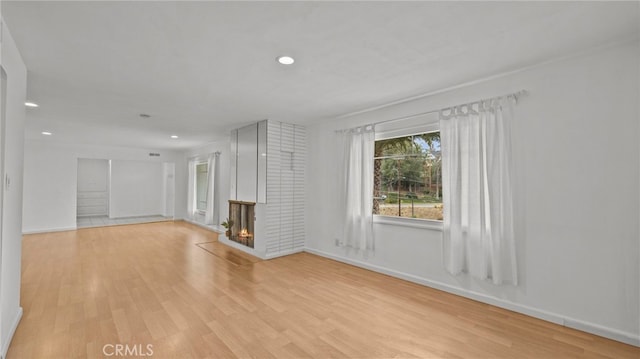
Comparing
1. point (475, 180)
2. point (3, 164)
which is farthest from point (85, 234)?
point (475, 180)

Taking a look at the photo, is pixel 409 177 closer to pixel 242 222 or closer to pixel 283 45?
pixel 283 45

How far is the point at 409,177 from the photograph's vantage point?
12.8 ft

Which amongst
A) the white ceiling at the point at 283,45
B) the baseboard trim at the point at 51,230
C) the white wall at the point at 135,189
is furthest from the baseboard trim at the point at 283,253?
the white wall at the point at 135,189

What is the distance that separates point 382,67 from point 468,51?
0.73 m

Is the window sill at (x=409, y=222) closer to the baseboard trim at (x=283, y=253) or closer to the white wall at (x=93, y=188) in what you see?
the baseboard trim at (x=283, y=253)

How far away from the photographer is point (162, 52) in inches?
91.9

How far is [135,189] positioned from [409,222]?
9798 millimetres

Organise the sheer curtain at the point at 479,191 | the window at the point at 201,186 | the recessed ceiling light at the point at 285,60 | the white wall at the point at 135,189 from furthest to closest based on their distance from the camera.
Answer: the white wall at the point at 135,189 → the window at the point at 201,186 → the sheer curtain at the point at 479,191 → the recessed ceiling light at the point at 285,60

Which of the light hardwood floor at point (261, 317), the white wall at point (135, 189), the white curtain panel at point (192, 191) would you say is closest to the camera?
the light hardwood floor at point (261, 317)

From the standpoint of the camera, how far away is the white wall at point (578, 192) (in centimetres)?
224

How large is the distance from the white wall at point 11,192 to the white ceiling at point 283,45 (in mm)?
196

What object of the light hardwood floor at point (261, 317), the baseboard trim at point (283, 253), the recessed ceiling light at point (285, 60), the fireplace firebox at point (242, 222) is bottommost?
the light hardwood floor at point (261, 317)

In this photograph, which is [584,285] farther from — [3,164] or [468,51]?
[3,164]

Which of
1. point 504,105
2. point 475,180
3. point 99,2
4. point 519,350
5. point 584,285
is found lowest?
point 519,350
